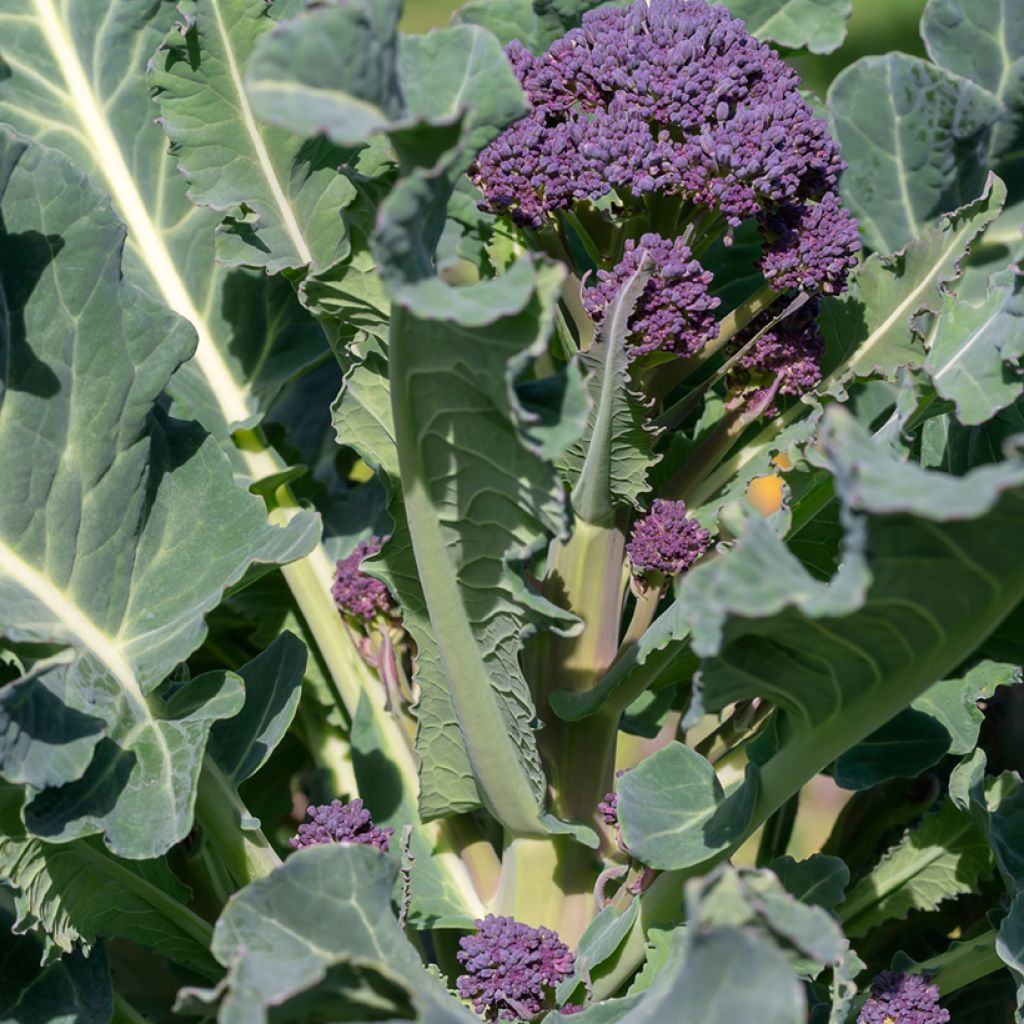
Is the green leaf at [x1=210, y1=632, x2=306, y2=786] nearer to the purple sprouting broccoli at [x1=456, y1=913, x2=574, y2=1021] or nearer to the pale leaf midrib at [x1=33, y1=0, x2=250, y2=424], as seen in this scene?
the purple sprouting broccoli at [x1=456, y1=913, x2=574, y2=1021]

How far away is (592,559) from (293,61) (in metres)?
0.52

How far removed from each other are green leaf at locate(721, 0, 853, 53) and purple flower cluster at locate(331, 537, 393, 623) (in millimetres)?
607

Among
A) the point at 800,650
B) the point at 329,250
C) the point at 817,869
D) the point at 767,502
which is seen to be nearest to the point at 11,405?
the point at 329,250

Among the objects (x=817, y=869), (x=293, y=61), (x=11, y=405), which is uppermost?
(x=293, y=61)

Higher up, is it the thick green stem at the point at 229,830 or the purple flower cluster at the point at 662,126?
the purple flower cluster at the point at 662,126

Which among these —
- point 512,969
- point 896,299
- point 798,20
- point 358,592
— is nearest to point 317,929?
point 512,969

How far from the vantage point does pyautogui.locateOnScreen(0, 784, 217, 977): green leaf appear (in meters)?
0.90

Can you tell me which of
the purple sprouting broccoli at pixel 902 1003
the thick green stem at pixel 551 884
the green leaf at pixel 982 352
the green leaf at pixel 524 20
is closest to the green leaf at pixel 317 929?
the thick green stem at pixel 551 884

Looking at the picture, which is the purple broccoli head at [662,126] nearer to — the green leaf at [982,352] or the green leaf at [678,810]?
the green leaf at [982,352]

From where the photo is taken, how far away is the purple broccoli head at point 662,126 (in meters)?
0.97

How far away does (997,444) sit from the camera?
1.12 metres

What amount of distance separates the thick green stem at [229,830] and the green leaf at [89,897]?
0.05m

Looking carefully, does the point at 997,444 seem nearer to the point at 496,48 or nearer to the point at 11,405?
the point at 496,48

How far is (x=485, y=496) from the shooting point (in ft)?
2.72
